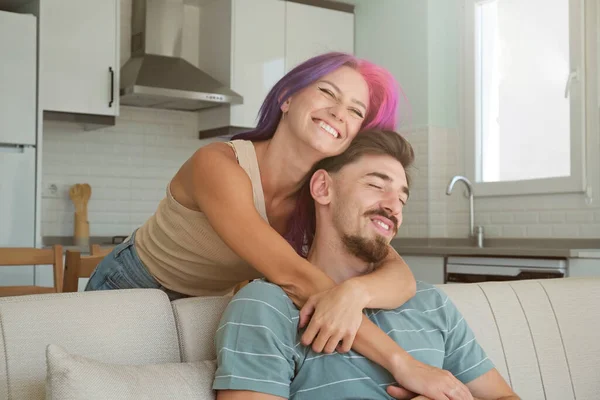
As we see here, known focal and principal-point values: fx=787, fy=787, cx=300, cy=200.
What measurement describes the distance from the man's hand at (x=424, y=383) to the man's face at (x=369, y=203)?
27cm

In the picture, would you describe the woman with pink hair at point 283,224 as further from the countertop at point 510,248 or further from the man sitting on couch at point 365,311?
the countertop at point 510,248

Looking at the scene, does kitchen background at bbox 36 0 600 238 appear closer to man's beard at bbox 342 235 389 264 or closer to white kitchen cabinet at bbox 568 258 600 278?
white kitchen cabinet at bbox 568 258 600 278

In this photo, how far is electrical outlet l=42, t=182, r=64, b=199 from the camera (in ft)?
15.8

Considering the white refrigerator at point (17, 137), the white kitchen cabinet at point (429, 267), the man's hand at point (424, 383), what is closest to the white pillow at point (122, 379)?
the man's hand at point (424, 383)


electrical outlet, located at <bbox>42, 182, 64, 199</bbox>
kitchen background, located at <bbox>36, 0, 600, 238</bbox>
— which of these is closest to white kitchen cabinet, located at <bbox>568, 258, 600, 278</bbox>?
kitchen background, located at <bbox>36, 0, 600, 238</bbox>

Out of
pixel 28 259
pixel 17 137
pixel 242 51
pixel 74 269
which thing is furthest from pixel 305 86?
pixel 242 51

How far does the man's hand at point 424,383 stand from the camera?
1.44 meters

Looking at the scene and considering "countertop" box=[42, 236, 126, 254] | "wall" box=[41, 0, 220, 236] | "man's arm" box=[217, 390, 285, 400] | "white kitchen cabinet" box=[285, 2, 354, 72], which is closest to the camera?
"man's arm" box=[217, 390, 285, 400]

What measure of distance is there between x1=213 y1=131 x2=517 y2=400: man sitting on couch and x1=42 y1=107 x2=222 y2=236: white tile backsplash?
3473 mm

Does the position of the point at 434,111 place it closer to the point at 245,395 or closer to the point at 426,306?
the point at 426,306

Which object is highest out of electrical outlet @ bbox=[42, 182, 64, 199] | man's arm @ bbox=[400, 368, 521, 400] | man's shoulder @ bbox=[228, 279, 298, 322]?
electrical outlet @ bbox=[42, 182, 64, 199]

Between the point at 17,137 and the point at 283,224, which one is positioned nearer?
the point at 283,224

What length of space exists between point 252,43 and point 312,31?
1.75 ft

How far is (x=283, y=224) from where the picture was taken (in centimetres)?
183
